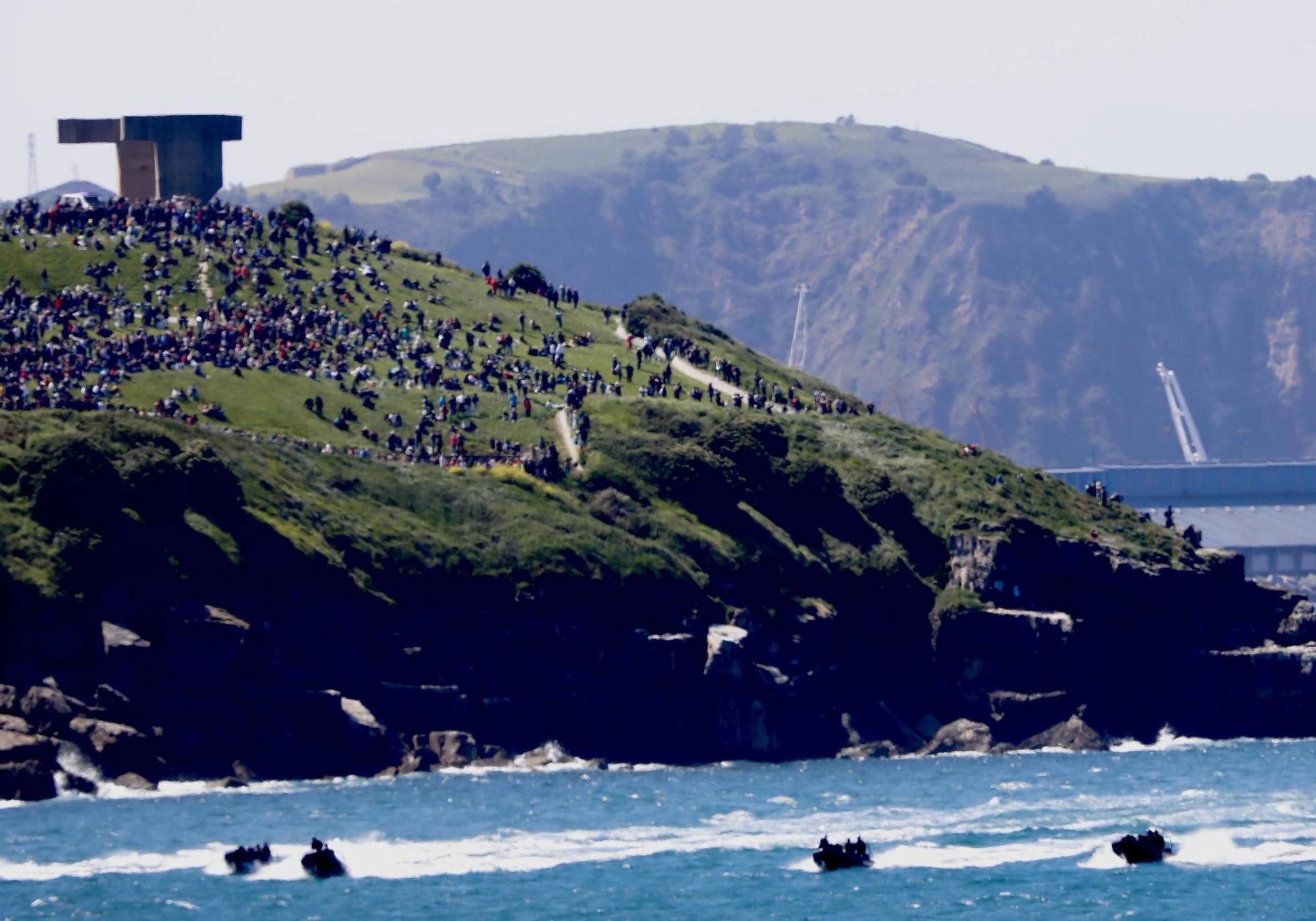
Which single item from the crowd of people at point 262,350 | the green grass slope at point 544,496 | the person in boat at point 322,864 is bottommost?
the person in boat at point 322,864

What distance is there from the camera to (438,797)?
133 metres

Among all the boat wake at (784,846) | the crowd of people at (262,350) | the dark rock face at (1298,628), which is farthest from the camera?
the dark rock face at (1298,628)

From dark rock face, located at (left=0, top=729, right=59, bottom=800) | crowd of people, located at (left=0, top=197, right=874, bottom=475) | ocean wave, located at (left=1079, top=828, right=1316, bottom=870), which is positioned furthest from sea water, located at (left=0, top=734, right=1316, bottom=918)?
crowd of people, located at (left=0, top=197, right=874, bottom=475)

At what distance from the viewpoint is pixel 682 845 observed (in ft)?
379

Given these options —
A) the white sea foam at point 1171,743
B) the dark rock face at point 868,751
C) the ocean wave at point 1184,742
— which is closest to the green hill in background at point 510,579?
the dark rock face at point 868,751

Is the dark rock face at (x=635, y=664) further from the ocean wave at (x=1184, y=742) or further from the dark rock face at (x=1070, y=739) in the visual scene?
the ocean wave at (x=1184, y=742)

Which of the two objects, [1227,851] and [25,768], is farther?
[25,768]

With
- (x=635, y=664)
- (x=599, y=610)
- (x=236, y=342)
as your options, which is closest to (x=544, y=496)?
(x=599, y=610)

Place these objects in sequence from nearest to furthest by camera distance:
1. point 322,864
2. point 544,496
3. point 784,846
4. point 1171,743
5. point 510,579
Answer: point 322,864 < point 784,846 < point 510,579 < point 1171,743 < point 544,496

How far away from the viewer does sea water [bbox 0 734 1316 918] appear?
10144 centimetres

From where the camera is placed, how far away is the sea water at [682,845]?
333 ft

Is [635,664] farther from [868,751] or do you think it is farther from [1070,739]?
[1070,739]

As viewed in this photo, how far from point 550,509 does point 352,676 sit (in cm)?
2222

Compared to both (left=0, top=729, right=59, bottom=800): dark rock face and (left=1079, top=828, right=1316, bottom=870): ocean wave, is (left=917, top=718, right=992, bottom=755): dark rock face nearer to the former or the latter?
Answer: (left=1079, top=828, right=1316, bottom=870): ocean wave
